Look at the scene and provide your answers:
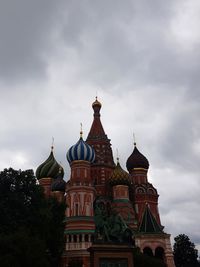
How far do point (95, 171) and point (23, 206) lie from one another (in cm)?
2531

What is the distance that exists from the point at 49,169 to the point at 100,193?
12.0 meters

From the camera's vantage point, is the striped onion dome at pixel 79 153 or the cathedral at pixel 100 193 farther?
the striped onion dome at pixel 79 153

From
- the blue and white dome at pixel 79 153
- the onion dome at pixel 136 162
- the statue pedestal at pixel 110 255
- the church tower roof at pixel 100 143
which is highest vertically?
the church tower roof at pixel 100 143

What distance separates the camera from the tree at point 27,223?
64.8 feet

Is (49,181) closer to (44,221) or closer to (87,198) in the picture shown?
(87,198)

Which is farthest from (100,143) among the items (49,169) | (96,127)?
(49,169)

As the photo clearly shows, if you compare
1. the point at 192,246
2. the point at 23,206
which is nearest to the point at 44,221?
the point at 23,206

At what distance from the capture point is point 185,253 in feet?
178

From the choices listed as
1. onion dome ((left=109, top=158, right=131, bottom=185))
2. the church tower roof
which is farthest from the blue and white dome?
the church tower roof

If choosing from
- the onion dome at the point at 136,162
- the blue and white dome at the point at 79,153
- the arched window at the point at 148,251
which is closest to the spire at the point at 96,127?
the onion dome at the point at 136,162

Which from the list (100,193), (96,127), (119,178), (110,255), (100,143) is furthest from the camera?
(96,127)

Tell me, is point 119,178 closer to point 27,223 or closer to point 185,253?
point 185,253

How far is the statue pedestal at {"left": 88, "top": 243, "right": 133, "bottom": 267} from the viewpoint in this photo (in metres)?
19.2

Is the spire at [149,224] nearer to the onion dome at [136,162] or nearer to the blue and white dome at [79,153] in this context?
the onion dome at [136,162]
